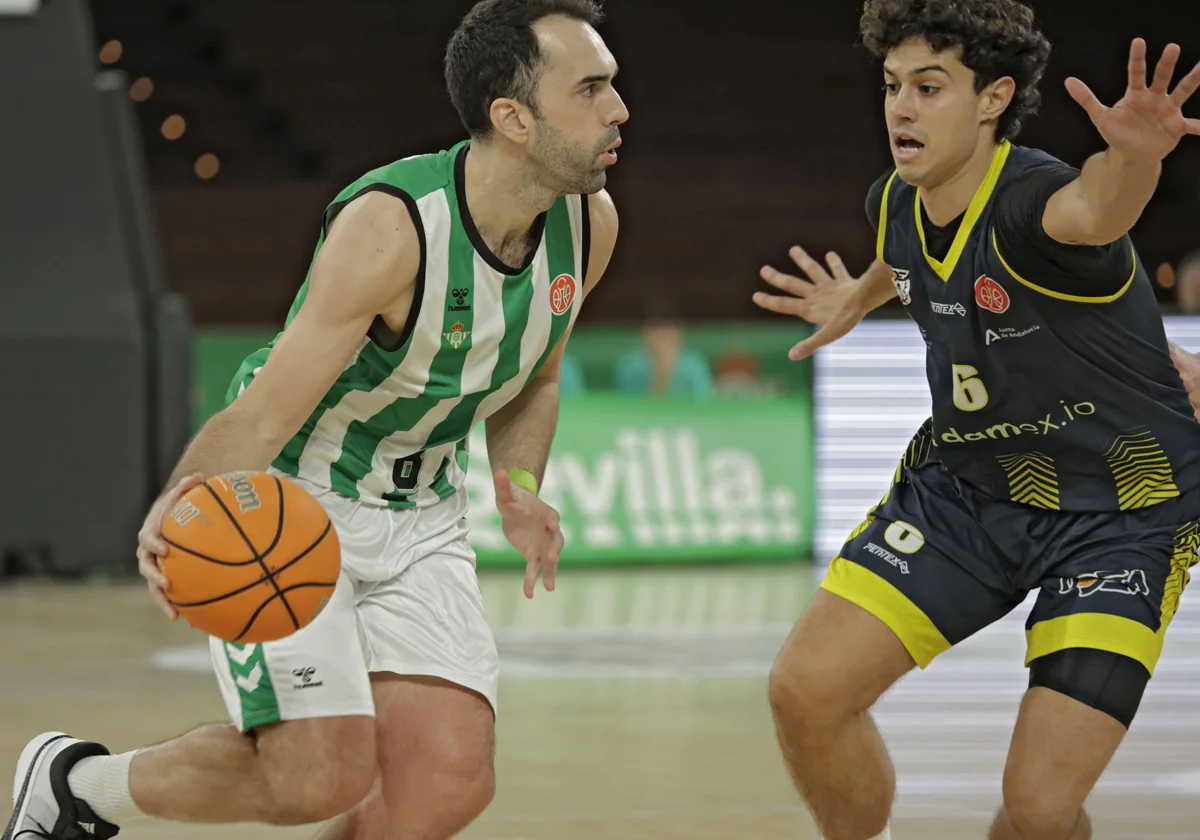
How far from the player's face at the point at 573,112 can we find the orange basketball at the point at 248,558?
37.6 inches

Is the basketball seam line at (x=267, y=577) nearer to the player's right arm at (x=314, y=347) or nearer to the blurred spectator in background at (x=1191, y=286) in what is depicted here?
the player's right arm at (x=314, y=347)

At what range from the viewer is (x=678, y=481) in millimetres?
12242

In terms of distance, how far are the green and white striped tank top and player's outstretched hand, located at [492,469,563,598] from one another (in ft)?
0.62

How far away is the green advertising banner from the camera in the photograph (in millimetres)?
12016

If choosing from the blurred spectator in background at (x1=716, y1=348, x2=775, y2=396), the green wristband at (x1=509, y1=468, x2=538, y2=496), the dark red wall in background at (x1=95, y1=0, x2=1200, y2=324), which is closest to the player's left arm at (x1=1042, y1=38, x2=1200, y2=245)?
the green wristband at (x1=509, y1=468, x2=538, y2=496)

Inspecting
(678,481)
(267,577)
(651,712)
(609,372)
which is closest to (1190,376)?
(267,577)

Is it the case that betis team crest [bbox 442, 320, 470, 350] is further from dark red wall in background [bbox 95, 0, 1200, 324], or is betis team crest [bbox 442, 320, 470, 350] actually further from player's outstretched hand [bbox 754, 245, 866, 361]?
dark red wall in background [bbox 95, 0, 1200, 324]

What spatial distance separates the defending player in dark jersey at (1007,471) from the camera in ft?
12.1

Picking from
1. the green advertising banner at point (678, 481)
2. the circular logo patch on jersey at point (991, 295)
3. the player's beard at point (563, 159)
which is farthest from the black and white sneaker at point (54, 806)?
the green advertising banner at point (678, 481)

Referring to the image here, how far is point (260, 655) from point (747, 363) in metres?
10.7

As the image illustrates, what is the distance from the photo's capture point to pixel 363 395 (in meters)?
3.83

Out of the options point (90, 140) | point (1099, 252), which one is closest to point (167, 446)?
point (90, 140)

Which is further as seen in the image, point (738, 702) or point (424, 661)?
point (738, 702)

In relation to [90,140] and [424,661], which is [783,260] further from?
[424,661]
